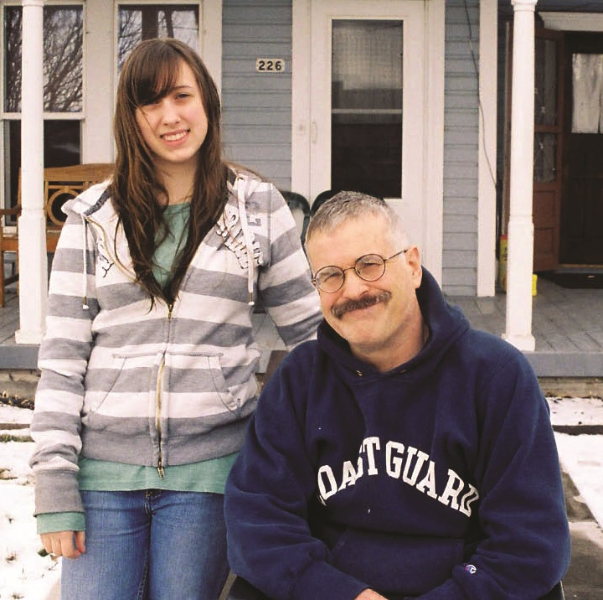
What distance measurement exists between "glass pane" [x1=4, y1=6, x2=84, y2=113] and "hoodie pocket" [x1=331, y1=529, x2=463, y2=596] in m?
6.73

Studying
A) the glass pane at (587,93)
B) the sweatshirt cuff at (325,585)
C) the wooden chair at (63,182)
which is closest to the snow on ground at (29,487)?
the sweatshirt cuff at (325,585)

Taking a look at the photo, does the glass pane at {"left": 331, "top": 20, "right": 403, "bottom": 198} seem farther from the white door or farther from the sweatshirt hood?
the sweatshirt hood

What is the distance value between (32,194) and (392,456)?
15.5 ft

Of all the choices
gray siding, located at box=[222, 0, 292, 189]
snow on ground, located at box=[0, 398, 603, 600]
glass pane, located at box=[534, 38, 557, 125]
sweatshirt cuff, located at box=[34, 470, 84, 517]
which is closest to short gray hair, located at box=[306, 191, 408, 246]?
sweatshirt cuff, located at box=[34, 470, 84, 517]

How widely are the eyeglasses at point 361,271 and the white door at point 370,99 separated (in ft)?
20.0

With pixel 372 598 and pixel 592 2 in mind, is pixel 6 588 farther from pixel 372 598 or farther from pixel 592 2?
pixel 592 2

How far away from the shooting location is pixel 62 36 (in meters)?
7.83

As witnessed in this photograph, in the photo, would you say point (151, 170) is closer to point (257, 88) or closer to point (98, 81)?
point (257, 88)

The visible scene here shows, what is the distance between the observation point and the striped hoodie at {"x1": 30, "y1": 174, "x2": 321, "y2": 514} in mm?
1887

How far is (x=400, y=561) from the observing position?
171cm

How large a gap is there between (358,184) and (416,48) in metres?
1.15

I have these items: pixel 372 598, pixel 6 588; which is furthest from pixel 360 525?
pixel 6 588

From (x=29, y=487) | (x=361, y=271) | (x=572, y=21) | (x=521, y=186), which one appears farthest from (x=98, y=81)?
(x=361, y=271)

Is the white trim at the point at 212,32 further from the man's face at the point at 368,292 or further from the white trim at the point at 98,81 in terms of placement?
the man's face at the point at 368,292
